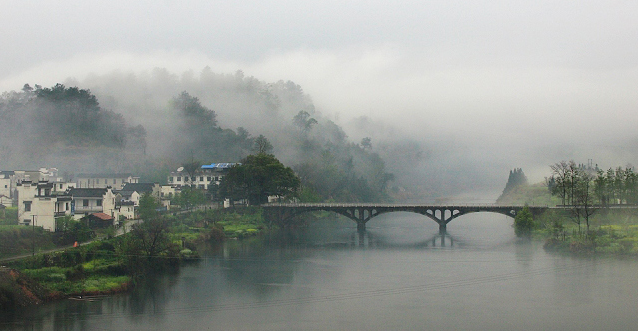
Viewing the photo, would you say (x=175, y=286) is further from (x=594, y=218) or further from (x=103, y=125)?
(x=103, y=125)

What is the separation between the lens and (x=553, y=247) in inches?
2798

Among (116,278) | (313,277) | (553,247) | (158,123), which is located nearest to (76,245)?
(116,278)

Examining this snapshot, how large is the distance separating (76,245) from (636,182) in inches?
3038

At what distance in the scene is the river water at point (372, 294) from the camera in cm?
4162

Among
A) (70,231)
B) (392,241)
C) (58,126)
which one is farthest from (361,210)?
(58,126)

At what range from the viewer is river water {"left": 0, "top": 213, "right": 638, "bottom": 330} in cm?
4162

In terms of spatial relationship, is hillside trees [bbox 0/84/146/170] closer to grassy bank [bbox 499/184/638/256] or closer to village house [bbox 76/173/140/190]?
village house [bbox 76/173/140/190]

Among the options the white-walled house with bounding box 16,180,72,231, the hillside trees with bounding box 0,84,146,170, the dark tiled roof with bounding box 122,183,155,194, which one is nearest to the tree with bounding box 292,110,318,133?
the hillside trees with bounding box 0,84,146,170

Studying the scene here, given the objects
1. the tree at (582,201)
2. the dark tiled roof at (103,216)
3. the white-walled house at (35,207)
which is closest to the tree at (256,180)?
the dark tiled roof at (103,216)

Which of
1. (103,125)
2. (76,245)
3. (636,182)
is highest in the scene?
(103,125)

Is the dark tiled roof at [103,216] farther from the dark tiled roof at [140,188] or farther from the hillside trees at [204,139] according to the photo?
the hillside trees at [204,139]

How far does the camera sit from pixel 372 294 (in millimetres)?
49875

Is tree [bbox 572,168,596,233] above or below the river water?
above

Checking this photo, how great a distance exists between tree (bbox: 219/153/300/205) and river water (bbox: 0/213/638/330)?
26.2m
